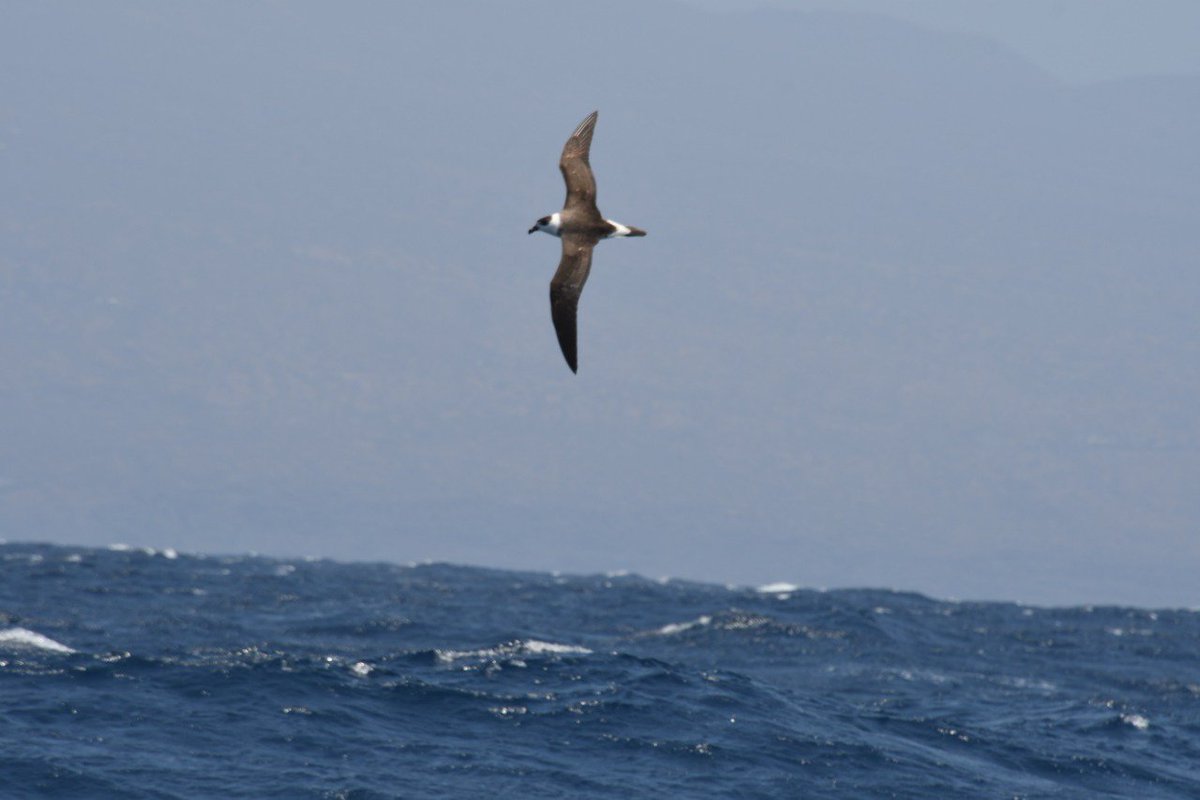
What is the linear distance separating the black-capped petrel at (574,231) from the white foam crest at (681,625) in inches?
878

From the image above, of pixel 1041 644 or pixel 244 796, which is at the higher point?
pixel 1041 644

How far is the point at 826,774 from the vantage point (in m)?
27.0

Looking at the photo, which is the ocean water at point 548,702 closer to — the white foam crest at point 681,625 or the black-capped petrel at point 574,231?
the white foam crest at point 681,625

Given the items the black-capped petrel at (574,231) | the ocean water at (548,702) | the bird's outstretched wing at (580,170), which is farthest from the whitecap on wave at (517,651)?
the bird's outstretched wing at (580,170)

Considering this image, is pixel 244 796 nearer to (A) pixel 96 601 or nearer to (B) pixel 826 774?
(B) pixel 826 774

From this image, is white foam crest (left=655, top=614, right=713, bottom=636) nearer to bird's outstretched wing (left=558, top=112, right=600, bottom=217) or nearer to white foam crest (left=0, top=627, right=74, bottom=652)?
white foam crest (left=0, top=627, right=74, bottom=652)

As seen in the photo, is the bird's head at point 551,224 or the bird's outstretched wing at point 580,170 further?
the bird's outstretched wing at point 580,170

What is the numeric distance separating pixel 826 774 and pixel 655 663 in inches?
274

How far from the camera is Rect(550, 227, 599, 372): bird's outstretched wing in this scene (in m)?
23.6

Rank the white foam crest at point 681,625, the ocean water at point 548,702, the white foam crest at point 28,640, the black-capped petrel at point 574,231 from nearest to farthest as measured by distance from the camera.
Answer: the black-capped petrel at point 574,231
the ocean water at point 548,702
the white foam crest at point 28,640
the white foam crest at point 681,625

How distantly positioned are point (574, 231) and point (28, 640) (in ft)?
49.6

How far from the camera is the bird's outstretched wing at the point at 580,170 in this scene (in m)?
25.2

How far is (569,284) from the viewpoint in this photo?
24016mm

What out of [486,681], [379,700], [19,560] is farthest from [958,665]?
[19,560]
